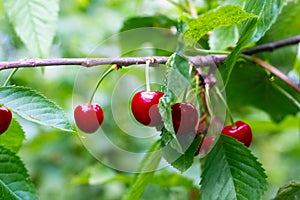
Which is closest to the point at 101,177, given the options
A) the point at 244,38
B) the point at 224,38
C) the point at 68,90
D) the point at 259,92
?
the point at 259,92

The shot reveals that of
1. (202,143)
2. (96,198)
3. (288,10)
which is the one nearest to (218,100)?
(202,143)

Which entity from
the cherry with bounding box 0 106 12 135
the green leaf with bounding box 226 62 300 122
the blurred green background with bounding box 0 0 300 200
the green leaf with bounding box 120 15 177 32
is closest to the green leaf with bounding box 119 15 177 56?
the green leaf with bounding box 120 15 177 32

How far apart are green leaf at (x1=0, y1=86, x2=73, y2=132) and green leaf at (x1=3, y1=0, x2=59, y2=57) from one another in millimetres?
454

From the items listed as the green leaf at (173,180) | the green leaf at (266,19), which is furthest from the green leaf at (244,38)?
the green leaf at (173,180)

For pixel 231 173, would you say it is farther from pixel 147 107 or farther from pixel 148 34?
pixel 148 34

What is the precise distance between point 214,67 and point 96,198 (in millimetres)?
2033

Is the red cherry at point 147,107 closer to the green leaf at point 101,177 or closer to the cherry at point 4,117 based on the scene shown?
the cherry at point 4,117

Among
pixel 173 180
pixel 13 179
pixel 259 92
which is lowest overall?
pixel 13 179

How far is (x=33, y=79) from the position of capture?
10.0ft

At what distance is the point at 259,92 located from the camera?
1485 mm

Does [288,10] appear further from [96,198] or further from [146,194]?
[96,198]

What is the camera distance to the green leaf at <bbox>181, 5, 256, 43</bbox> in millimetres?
910

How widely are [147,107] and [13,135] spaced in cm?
40

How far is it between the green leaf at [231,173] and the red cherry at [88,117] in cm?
25
